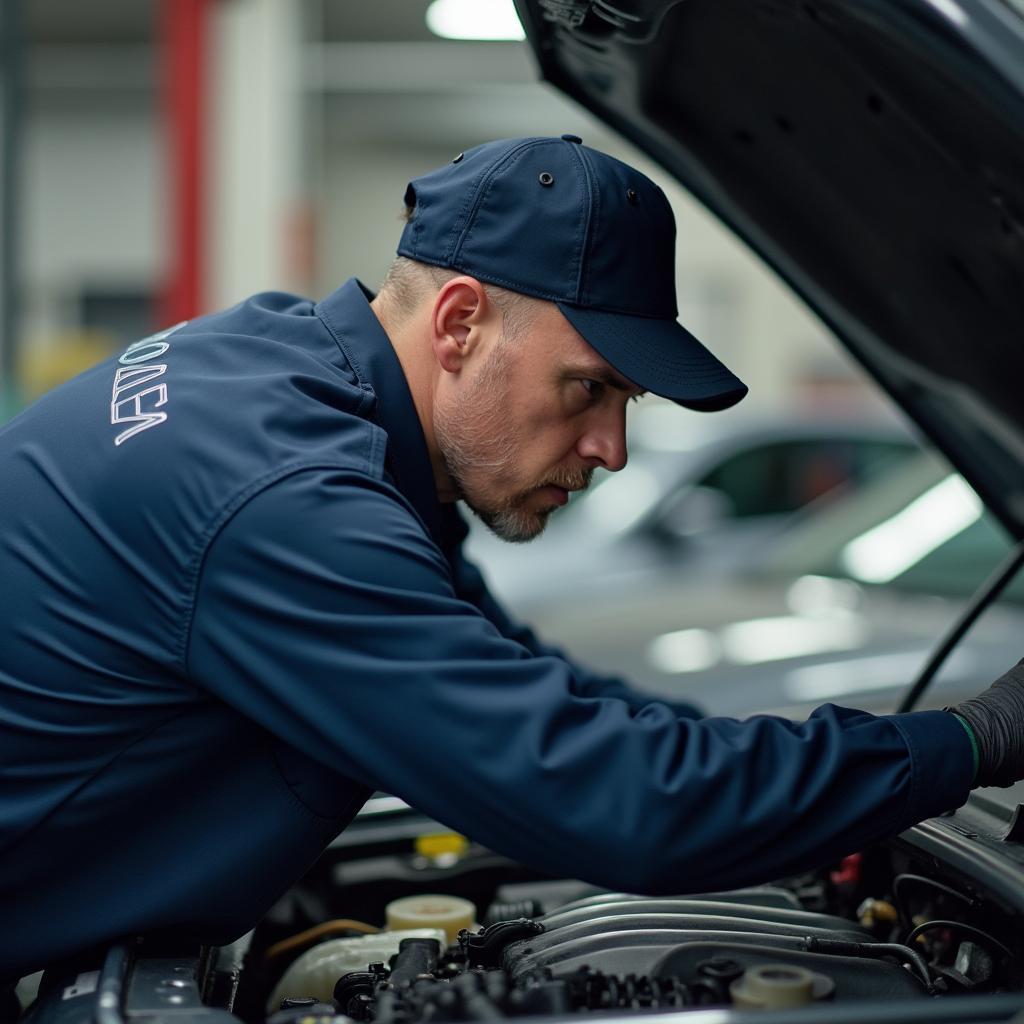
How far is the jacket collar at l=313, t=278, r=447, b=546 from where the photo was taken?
1.93 m

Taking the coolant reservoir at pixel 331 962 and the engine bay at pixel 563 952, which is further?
the coolant reservoir at pixel 331 962

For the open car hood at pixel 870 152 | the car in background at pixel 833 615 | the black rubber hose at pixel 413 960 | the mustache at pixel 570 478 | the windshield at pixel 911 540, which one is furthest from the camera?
the windshield at pixel 911 540

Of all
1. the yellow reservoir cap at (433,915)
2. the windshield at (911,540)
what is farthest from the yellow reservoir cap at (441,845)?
the windshield at (911,540)

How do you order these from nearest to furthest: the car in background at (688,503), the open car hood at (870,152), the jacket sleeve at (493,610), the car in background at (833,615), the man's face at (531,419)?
1. the open car hood at (870,152)
2. the man's face at (531,419)
3. the jacket sleeve at (493,610)
4. the car in background at (833,615)
5. the car in background at (688,503)

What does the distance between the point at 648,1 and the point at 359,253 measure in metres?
15.3

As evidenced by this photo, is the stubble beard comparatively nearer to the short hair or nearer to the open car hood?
the short hair

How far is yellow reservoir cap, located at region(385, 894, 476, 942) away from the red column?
8779mm

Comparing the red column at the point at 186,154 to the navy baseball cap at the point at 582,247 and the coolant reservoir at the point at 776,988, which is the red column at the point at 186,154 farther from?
the coolant reservoir at the point at 776,988

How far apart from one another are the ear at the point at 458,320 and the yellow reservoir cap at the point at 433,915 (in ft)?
2.74

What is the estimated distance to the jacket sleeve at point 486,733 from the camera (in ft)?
5.02

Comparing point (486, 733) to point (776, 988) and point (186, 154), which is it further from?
point (186, 154)

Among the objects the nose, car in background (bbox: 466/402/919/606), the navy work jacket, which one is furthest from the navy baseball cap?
car in background (bbox: 466/402/919/606)

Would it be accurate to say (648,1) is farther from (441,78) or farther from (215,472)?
(441,78)

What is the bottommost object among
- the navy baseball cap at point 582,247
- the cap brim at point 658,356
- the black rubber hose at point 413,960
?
the black rubber hose at point 413,960
